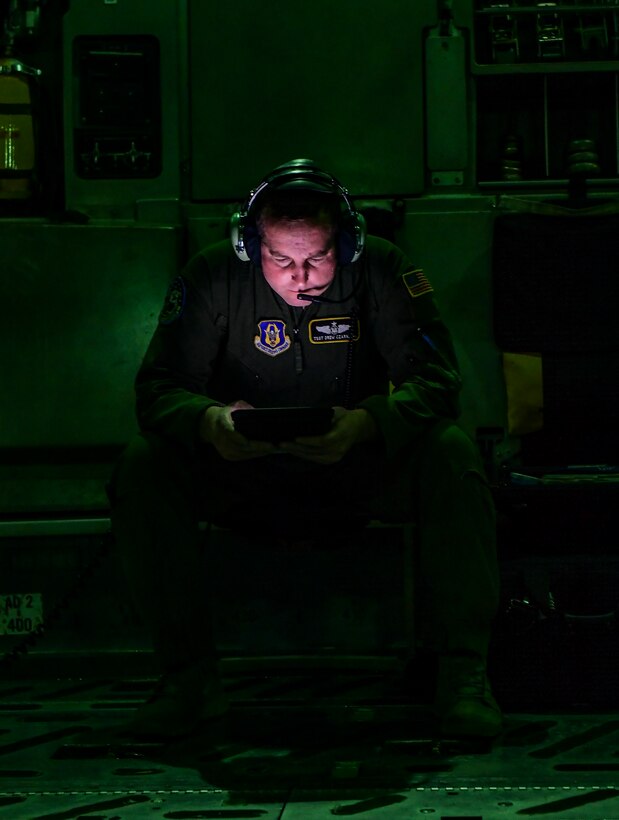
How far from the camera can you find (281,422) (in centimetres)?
213

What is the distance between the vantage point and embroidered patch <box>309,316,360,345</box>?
2537mm

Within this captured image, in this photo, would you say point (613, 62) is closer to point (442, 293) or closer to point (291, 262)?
point (442, 293)

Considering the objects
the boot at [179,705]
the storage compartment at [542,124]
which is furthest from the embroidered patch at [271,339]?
the storage compartment at [542,124]

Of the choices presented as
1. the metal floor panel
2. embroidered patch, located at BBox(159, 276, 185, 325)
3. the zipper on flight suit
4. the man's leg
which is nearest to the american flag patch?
the zipper on flight suit

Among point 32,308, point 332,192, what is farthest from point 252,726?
point 32,308

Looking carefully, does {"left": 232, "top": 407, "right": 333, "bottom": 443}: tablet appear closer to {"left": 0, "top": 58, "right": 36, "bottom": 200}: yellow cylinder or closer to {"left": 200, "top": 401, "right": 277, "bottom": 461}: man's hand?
{"left": 200, "top": 401, "right": 277, "bottom": 461}: man's hand

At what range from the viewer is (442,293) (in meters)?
3.09

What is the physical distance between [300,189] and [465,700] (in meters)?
1.12

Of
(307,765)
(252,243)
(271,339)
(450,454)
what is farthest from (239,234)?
(307,765)

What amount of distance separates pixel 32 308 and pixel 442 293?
115cm

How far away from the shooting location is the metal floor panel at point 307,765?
1772mm

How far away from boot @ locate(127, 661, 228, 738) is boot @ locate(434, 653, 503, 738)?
46 centimetres

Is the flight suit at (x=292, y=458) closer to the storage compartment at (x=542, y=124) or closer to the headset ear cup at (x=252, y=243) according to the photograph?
the headset ear cup at (x=252, y=243)

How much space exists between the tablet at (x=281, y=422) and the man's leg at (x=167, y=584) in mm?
208
